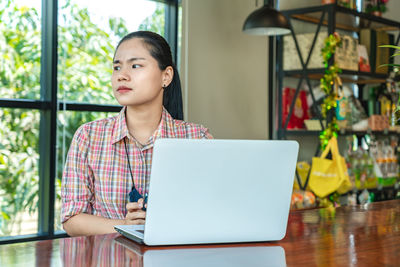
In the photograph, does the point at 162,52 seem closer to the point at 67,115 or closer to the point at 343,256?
the point at 343,256

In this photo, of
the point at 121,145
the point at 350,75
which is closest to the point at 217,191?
the point at 121,145

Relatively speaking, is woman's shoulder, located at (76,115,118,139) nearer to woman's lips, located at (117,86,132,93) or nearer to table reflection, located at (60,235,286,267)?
woman's lips, located at (117,86,132,93)

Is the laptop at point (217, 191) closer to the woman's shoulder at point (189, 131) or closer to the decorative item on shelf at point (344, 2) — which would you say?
the woman's shoulder at point (189, 131)

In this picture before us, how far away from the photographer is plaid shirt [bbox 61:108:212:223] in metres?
1.73

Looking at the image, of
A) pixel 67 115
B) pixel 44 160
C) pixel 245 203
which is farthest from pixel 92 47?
pixel 245 203

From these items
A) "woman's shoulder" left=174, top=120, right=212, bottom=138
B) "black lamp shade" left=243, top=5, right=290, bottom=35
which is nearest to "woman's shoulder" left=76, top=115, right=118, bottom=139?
"woman's shoulder" left=174, top=120, right=212, bottom=138

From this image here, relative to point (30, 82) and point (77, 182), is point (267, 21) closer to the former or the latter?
point (30, 82)

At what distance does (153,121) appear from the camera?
190 centimetres

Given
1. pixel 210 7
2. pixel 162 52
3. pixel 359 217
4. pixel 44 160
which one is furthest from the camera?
pixel 210 7

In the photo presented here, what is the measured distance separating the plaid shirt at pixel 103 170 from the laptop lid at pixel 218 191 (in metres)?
0.67

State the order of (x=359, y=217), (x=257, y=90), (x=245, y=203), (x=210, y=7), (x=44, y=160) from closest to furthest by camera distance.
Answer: (x=245, y=203) → (x=359, y=217) → (x=44, y=160) → (x=210, y=7) → (x=257, y=90)

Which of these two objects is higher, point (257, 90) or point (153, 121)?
point (257, 90)

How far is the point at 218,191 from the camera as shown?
3.69 ft

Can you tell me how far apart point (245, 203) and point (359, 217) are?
603 mm
